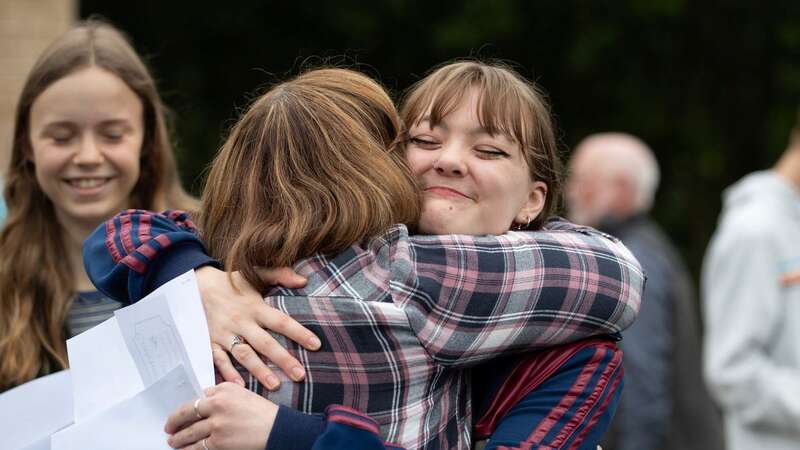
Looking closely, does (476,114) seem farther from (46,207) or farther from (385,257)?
(46,207)

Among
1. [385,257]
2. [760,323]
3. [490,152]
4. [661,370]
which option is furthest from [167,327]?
[661,370]

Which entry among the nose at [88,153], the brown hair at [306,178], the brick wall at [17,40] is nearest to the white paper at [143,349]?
the brown hair at [306,178]

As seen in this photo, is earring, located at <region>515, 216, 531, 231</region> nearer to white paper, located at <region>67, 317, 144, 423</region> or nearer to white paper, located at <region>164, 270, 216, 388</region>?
white paper, located at <region>164, 270, 216, 388</region>

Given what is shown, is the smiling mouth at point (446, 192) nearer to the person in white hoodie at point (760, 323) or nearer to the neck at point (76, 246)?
the neck at point (76, 246)

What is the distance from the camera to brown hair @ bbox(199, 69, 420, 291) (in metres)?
1.97

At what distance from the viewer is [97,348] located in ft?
6.87

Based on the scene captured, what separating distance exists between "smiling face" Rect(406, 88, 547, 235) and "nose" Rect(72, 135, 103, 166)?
A: 88 cm

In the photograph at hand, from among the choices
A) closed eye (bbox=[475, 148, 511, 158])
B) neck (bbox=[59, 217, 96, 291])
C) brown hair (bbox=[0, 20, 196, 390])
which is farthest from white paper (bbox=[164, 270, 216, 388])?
neck (bbox=[59, 217, 96, 291])

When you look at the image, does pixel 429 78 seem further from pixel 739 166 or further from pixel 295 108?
pixel 739 166

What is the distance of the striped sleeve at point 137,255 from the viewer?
212 centimetres

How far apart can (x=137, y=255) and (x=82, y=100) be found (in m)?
0.75

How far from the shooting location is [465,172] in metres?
2.15

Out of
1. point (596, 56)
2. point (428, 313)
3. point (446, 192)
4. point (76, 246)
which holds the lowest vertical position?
point (596, 56)

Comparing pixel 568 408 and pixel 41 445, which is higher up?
pixel 568 408
